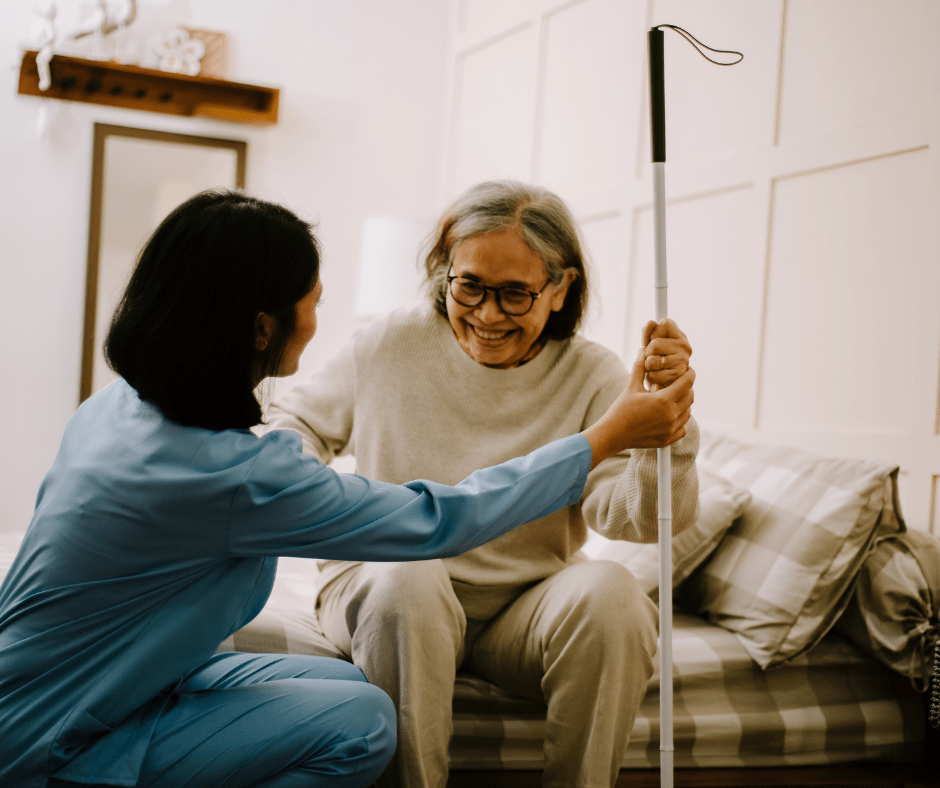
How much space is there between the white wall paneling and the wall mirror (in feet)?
5.23

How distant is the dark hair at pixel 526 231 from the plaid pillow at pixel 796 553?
0.58m

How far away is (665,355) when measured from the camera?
1.30 meters

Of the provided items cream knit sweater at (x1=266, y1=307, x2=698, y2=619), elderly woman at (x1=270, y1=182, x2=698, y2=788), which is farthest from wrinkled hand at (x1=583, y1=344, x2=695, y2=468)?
cream knit sweater at (x1=266, y1=307, x2=698, y2=619)

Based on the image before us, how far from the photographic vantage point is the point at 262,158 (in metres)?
3.79

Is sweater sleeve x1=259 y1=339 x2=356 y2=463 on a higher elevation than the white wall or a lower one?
lower

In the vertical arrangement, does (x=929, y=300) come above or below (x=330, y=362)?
above

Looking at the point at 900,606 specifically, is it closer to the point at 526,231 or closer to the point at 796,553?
the point at 796,553

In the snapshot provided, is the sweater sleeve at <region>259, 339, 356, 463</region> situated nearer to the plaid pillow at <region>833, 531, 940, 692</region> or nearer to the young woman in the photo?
the young woman

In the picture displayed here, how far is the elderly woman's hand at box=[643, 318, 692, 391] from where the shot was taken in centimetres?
130

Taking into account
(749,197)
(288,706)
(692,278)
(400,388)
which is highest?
(749,197)

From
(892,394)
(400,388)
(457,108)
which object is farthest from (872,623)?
(457,108)

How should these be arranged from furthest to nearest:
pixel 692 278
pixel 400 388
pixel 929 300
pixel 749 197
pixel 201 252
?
pixel 692 278
pixel 749 197
pixel 929 300
pixel 400 388
pixel 201 252

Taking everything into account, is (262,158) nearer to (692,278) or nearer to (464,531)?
(692,278)

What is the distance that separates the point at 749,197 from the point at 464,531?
1645 mm
